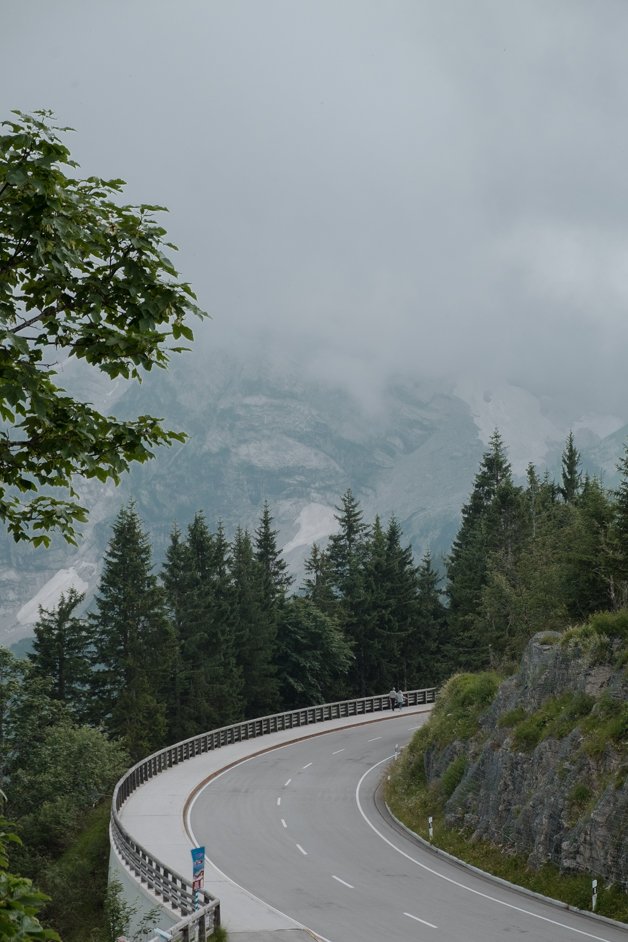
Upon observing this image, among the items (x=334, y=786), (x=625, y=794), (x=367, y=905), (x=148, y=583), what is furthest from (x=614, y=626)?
(x=148, y=583)

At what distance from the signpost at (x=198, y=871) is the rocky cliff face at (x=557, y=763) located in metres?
10.4

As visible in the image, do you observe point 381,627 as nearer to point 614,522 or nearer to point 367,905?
point 614,522

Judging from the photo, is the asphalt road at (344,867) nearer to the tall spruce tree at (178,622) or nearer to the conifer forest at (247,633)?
the conifer forest at (247,633)

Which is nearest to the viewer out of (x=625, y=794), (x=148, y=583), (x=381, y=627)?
(x=625, y=794)

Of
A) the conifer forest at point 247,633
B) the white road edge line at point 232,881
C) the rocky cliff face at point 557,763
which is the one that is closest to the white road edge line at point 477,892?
the rocky cliff face at point 557,763

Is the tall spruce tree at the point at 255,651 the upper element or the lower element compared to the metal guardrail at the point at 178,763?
upper

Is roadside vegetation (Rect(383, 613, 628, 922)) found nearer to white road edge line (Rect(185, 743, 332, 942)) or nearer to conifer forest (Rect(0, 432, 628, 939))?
white road edge line (Rect(185, 743, 332, 942))

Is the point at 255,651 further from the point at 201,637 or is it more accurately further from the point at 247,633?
the point at 201,637

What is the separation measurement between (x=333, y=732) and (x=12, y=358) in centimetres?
5296

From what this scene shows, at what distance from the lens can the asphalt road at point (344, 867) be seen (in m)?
24.4

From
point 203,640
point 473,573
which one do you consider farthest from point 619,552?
point 473,573

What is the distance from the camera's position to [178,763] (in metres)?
48.5

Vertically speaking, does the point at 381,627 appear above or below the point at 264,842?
above

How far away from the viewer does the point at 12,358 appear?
8.26 metres
